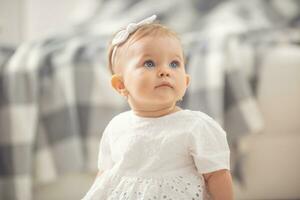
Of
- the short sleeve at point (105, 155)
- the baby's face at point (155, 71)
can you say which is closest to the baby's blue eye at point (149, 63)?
the baby's face at point (155, 71)

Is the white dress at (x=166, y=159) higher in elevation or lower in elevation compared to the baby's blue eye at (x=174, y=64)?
lower

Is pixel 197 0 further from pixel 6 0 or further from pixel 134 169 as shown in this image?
pixel 134 169

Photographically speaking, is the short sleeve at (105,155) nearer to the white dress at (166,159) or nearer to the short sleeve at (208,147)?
the white dress at (166,159)

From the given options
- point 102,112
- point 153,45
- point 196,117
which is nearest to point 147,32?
point 153,45

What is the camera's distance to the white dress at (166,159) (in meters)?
0.78

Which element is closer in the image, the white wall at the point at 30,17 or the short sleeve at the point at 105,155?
the short sleeve at the point at 105,155

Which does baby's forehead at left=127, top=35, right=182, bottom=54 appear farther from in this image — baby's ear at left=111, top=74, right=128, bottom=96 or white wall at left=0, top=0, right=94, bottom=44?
white wall at left=0, top=0, right=94, bottom=44

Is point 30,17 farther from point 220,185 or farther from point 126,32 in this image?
point 220,185

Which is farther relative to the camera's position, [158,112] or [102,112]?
[102,112]

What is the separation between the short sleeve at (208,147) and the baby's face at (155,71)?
56mm

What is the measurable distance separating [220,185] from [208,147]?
0.05m

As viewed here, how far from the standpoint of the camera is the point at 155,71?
31.2 inches

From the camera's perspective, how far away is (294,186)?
4.97 ft

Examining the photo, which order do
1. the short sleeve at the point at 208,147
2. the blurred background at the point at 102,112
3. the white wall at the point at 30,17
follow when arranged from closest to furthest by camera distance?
the short sleeve at the point at 208,147 → the blurred background at the point at 102,112 → the white wall at the point at 30,17
